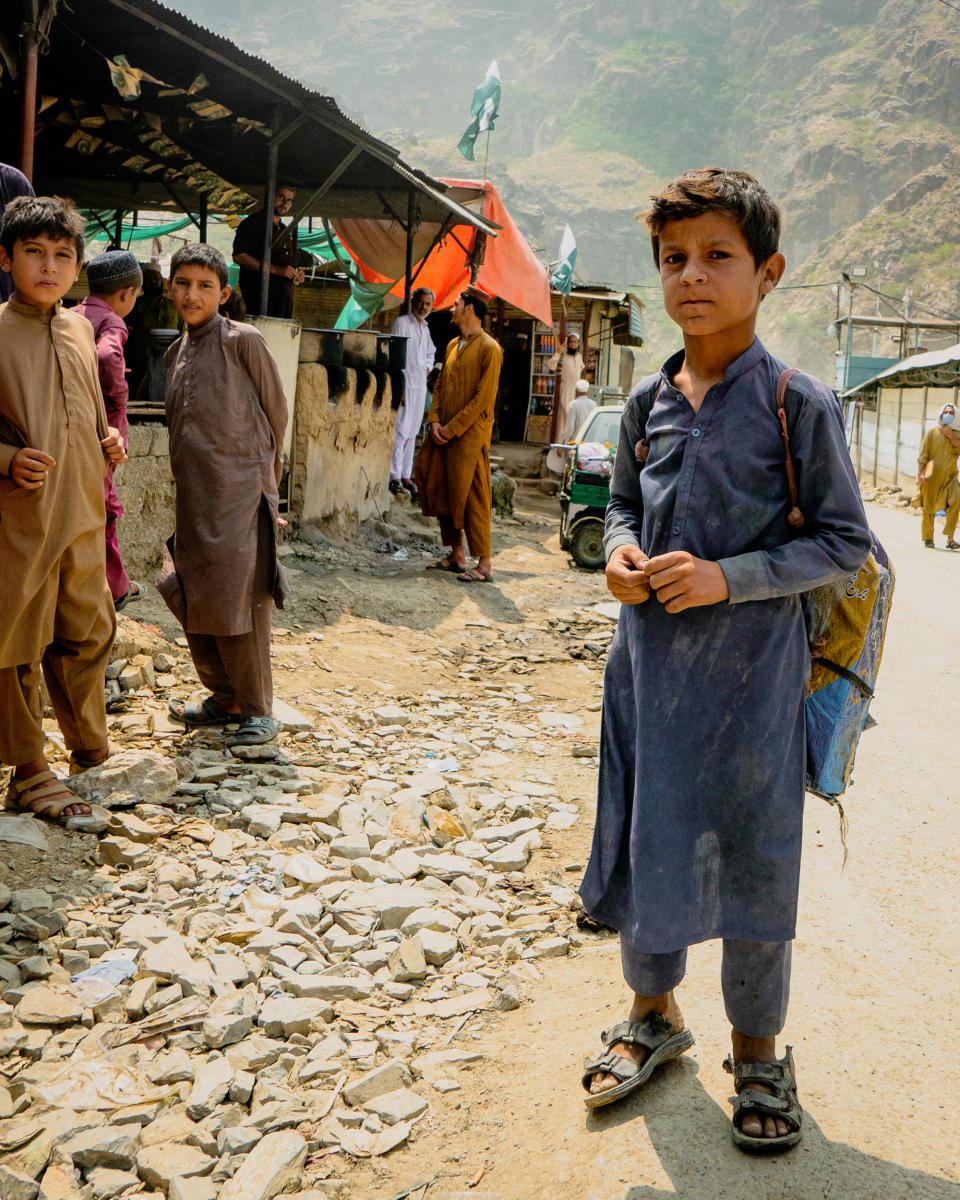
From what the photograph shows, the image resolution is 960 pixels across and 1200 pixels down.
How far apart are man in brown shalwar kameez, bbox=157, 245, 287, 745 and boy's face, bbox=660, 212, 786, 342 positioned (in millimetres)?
2453

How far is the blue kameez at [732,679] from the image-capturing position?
6.45ft

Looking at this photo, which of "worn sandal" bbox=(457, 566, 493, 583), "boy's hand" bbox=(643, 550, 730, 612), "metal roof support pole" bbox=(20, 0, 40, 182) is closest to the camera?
"boy's hand" bbox=(643, 550, 730, 612)

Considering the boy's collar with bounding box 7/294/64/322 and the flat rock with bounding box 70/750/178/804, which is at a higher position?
the boy's collar with bounding box 7/294/64/322

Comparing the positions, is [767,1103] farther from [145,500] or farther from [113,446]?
[145,500]

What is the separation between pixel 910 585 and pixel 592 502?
3186 mm

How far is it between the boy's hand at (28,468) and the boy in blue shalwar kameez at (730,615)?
193 centimetres

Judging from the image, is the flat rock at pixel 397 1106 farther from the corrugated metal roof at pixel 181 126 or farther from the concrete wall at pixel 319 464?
the corrugated metal roof at pixel 181 126

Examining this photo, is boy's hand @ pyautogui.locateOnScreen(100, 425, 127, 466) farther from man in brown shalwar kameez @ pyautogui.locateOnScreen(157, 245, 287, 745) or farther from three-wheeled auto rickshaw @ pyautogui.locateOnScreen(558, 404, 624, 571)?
three-wheeled auto rickshaw @ pyautogui.locateOnScreen(558, 404, 624, 571)

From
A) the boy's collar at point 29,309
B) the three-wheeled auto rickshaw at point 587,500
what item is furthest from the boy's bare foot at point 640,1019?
the three-wheeled auto rickshaw at point 587,500

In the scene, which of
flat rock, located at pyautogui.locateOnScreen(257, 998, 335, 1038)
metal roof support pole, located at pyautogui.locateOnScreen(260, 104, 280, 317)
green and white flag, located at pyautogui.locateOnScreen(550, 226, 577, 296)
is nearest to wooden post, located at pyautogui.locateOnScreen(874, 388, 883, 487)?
green and white flag, located at pyautogui.locateOnScreen(550, 226, 577, 296)

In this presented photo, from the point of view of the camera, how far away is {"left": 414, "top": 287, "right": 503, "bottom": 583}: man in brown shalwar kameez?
764 centimetres

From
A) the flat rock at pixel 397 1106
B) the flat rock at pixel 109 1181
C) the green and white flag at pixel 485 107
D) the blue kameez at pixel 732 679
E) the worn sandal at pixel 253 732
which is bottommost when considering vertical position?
the flat rock at pixel 109 1181

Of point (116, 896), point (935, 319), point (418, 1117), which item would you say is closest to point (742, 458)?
point (418, 1117)

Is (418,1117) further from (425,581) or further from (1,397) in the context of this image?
(425,581)
